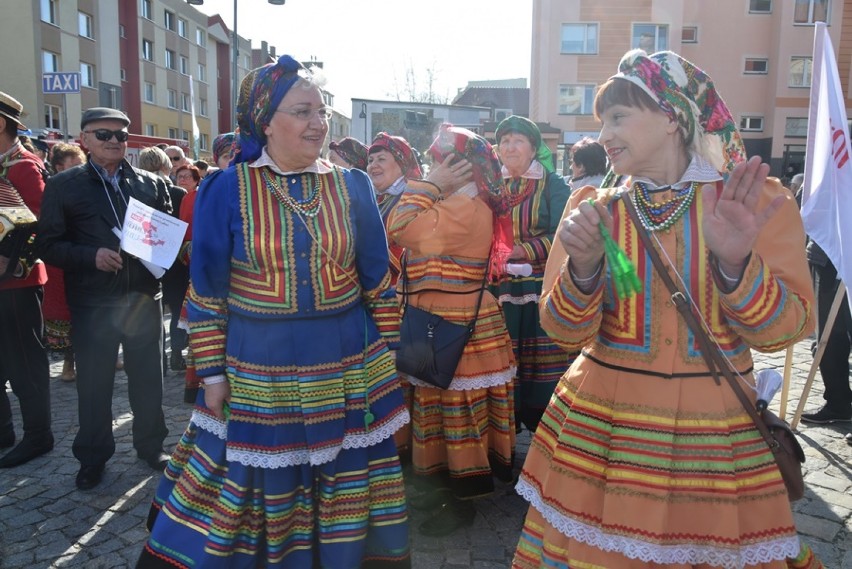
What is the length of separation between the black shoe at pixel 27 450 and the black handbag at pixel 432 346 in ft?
8.84

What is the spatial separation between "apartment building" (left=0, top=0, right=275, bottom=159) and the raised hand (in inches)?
603

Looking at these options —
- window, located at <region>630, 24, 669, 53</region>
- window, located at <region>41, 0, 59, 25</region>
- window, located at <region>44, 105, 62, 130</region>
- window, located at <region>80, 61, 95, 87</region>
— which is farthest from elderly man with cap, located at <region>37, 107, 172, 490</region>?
window, located at <region>80, 61, 95, 87</region>

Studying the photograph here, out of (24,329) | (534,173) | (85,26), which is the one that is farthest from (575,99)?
(24,329)

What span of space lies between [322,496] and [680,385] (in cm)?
149

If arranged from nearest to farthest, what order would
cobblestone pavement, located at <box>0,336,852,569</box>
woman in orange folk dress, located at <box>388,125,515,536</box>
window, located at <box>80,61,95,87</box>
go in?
1. cobblestone pavement, located at <box>0,336,852,569</box>
2. woman in orange folk dress, located at <box>388,125,515,536</box>
3. window, located at <box>80,61,95,87</box>

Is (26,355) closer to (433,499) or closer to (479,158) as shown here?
(433,499)

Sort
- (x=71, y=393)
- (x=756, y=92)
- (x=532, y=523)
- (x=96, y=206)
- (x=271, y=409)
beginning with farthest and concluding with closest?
(x=756, y=92) → (x=71, y=393) → (x=96, y=206) → (x=271, y=409) → (x=532, y=523)

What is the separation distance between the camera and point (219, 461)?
9.08ft

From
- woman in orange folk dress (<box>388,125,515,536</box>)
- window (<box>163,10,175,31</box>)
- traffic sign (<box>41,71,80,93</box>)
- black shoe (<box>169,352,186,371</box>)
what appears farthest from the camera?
window (<box>163,10,175,31</box>)

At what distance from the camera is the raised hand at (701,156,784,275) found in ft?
5.84

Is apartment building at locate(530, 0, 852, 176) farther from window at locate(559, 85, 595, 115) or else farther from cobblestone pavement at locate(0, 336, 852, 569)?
cobblestone pavement at locate(0, 336, 852, 569)

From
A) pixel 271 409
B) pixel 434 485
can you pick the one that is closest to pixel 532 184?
pixel 434 485

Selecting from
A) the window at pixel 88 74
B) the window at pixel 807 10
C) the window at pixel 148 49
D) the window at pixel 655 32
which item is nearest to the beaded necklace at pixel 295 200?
the window at pixel 655 32

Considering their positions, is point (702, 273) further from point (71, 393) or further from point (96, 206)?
point (71, 393)
